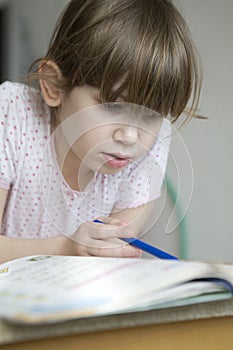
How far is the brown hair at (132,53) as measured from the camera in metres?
0.82

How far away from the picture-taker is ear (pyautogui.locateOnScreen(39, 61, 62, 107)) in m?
0.92

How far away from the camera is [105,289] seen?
405mm

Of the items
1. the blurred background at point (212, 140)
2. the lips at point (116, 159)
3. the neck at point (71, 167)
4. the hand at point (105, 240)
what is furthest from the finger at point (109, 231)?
the blurred background at point (212, 140)

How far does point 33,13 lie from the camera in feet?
7.95

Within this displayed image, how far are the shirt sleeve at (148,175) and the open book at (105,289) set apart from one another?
413 mm

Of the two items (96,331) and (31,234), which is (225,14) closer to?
(31,234)

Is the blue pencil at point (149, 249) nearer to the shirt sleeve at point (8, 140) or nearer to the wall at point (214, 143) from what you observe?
the shirt sleeve at point (8, 140)

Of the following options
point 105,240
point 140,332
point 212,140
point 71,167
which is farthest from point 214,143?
point 140,332

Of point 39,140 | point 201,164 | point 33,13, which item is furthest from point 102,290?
point 33,13

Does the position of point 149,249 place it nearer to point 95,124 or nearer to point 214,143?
point 95,124

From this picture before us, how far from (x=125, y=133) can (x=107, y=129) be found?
0.03 metres

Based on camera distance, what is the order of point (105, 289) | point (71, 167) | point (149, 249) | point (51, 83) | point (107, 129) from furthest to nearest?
point (71, 167)
point (51, 83)
point (107, 129)
point (149, 249)
point (105, 289)

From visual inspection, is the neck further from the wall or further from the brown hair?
the wall

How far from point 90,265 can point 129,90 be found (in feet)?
1.17
